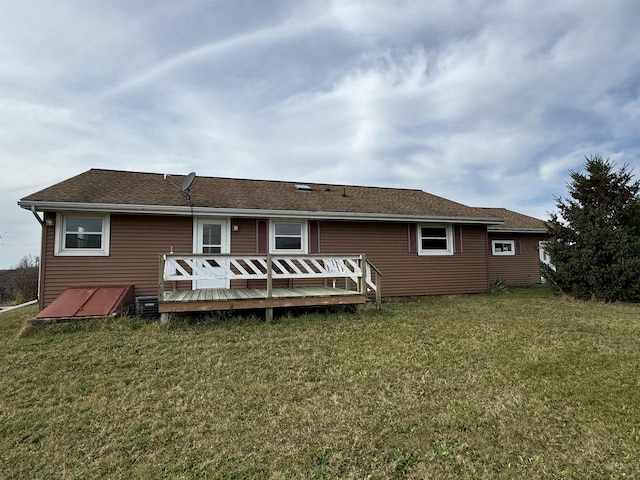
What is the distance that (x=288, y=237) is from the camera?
30.4 feet

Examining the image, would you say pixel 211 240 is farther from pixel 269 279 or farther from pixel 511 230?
pixel 511 230

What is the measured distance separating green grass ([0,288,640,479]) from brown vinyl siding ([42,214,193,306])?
220 cm

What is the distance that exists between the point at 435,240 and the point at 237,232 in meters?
5.99

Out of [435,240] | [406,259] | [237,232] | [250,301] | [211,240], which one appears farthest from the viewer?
[435,240]

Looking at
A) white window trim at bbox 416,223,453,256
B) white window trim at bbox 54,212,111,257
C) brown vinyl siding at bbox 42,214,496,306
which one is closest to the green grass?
brown vinyl siding at bbox 42,214,496,306

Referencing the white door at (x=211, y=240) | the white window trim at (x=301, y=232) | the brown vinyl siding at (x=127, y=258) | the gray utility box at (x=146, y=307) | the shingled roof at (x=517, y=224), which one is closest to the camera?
the gray utility box at (x=146, y=307)

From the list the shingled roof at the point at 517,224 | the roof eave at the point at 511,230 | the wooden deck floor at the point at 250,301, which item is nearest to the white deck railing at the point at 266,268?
the wooden deck floor at the point at 250,301

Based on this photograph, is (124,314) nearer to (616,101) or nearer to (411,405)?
(411,405)

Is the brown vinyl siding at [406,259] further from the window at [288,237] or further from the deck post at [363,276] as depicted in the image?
the deck post at [363,276]

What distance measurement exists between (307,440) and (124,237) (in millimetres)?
7255

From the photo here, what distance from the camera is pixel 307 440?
254cm

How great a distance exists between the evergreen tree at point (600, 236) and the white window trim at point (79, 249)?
1220 cm

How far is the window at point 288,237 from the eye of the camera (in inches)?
359

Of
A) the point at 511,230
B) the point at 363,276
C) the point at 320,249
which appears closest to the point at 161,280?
the point at 363,276
